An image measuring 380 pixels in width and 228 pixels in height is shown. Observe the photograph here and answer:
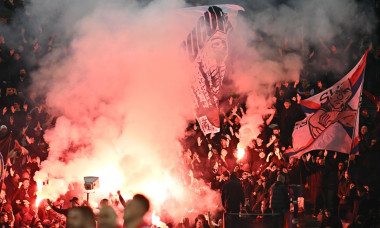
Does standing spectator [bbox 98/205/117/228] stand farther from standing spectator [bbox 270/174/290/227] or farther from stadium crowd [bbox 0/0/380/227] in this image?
standing spectator [bbox 270/174/290/227]

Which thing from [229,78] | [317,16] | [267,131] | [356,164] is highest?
[317,16]

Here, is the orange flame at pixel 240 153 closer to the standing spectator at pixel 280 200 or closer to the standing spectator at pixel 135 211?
the standing spectator at pixel 280 200

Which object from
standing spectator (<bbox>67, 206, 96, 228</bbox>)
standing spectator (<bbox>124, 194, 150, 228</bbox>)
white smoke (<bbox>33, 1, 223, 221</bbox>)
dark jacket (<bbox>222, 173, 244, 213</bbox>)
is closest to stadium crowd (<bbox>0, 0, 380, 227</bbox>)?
dark jacket (<bbox>222, 173, 244, 213</bbox>)

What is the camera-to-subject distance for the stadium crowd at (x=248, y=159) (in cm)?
981

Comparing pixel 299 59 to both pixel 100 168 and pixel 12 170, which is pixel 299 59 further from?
pixel 12 170

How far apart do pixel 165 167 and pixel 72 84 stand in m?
2.59

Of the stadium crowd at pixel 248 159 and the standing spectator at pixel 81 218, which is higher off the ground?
the stadium crowd at pixel 248 159

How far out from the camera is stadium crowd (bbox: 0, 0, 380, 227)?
32.2 ft

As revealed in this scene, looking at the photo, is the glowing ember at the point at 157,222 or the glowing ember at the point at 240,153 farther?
the glowing ember at the point at 240,153

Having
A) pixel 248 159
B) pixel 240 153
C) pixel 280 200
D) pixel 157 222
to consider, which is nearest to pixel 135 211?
pixel 280 200

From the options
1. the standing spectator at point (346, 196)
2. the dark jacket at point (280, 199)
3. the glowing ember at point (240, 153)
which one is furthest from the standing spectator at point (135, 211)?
the glowing ember at point (240, 153)

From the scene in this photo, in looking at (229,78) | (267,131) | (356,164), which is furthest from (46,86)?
(356,164)

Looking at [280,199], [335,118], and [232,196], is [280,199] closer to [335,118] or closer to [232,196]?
[232,196]

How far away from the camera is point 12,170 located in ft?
41.8
